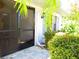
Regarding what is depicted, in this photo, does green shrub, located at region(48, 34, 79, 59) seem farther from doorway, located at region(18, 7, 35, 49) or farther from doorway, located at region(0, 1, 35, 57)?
doorway, located at region(18, 7, 35, 49)

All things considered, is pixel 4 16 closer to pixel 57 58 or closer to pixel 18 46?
pixel 18 46

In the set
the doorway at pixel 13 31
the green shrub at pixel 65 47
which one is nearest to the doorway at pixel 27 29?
the doorway at pixel 13 31

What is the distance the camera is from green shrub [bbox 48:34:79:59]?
561cm

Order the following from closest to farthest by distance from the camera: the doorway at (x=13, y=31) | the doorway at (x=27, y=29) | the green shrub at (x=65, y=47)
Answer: the green shrub at (x=65, y=47) → the doorway at (x=13, y=31) → the doorway at (x=27, y=29)

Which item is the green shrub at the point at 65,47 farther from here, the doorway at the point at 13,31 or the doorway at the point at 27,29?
the doorway at the point at 27,29

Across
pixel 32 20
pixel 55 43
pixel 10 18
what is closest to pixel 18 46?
pixel 10 18

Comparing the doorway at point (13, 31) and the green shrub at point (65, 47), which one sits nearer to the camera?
the green shrub at point (65, 47)

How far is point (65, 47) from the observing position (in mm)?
5742

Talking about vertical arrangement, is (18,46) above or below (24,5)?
below

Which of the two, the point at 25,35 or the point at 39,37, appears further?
the point at 39,37

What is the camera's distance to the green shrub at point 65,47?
18.4ft

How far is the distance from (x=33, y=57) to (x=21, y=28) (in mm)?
2246

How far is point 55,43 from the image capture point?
232 inches

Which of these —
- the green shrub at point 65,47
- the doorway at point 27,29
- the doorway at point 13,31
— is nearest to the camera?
the green shrub at point 65,47
